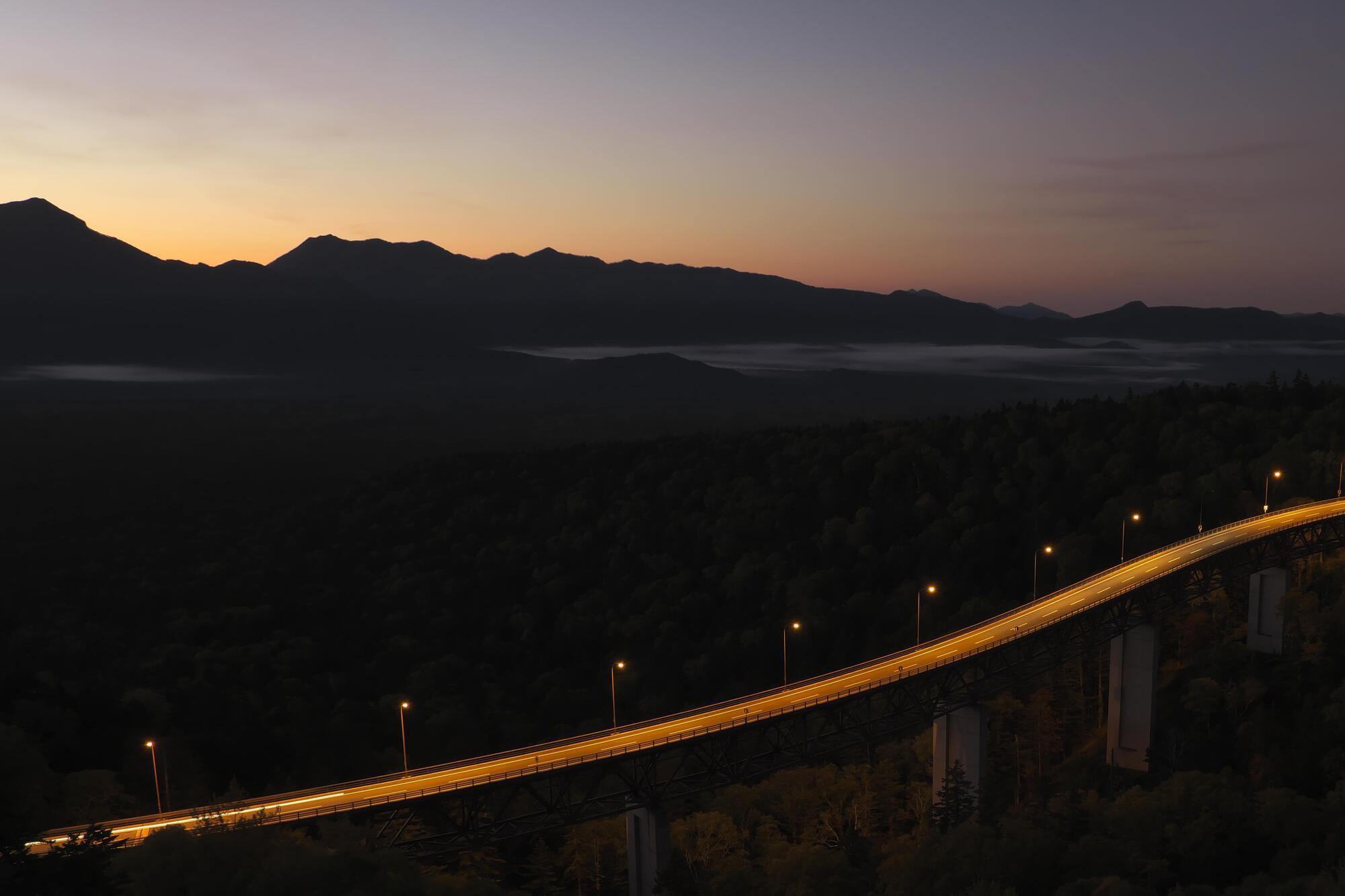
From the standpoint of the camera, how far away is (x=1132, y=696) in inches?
3164

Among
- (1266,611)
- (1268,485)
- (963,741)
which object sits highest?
(1268,485)

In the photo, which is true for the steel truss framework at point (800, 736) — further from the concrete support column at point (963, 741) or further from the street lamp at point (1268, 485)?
the street lamp at point (1268, 485)

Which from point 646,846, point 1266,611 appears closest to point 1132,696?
point 1266,611

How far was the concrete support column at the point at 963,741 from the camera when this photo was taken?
68562mm

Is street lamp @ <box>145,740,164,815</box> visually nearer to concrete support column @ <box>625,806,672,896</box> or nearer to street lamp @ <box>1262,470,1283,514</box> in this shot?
concrete support column @ <box>625,806,672,896</box>

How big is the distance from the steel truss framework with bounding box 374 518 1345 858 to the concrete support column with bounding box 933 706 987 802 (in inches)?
61.2

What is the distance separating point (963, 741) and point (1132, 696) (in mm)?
19692

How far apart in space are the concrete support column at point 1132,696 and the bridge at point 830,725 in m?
0.11

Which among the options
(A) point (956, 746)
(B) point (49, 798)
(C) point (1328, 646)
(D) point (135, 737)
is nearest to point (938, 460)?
(C) point (1328, 646)

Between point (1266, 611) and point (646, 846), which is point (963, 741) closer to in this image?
point (646, 846)

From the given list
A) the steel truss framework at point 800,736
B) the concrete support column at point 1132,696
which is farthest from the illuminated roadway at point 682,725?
the concrete support column at point 1132,696

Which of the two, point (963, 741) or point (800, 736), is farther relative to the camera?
point (800, 736)

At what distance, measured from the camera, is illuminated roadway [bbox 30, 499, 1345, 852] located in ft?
153

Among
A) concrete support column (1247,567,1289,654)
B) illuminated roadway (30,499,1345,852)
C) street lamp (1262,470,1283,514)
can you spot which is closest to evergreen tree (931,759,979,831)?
illuminated roadway (30,499,1345,852)
